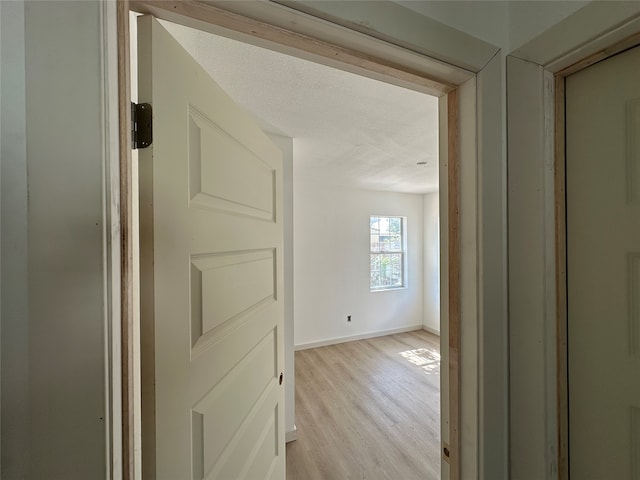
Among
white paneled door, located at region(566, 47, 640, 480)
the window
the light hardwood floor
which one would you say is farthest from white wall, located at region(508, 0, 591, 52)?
the window

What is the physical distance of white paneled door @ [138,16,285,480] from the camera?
54 centimetres

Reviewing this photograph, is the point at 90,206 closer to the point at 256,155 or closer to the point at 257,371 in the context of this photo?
the point at 256,155

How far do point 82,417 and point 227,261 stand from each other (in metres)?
0.46

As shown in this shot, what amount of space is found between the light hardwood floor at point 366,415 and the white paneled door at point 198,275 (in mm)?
1145

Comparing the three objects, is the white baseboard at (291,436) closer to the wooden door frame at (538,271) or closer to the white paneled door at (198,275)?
the white paneled door at (198,275)

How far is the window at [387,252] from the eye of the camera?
4.46m

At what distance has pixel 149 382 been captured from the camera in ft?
1.77

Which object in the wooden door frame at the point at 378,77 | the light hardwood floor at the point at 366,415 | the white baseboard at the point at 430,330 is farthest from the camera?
the white baseboard at the point at 430,330

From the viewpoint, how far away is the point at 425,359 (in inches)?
136

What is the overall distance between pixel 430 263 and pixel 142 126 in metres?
4.83

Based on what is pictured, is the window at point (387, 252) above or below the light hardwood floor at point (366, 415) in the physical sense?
above

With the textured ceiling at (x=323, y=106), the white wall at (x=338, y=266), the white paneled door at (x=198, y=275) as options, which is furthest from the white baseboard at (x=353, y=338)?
the white paneled door at (x=198, y=275)

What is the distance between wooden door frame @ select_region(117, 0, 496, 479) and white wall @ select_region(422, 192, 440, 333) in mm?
4016

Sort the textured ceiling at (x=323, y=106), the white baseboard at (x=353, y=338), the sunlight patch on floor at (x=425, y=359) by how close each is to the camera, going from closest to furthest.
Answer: the textured ceiling at (x=323, y=106), the sunlight patch on floor at (x=425, y=359), the white baseboard at (x=353, y=338)
